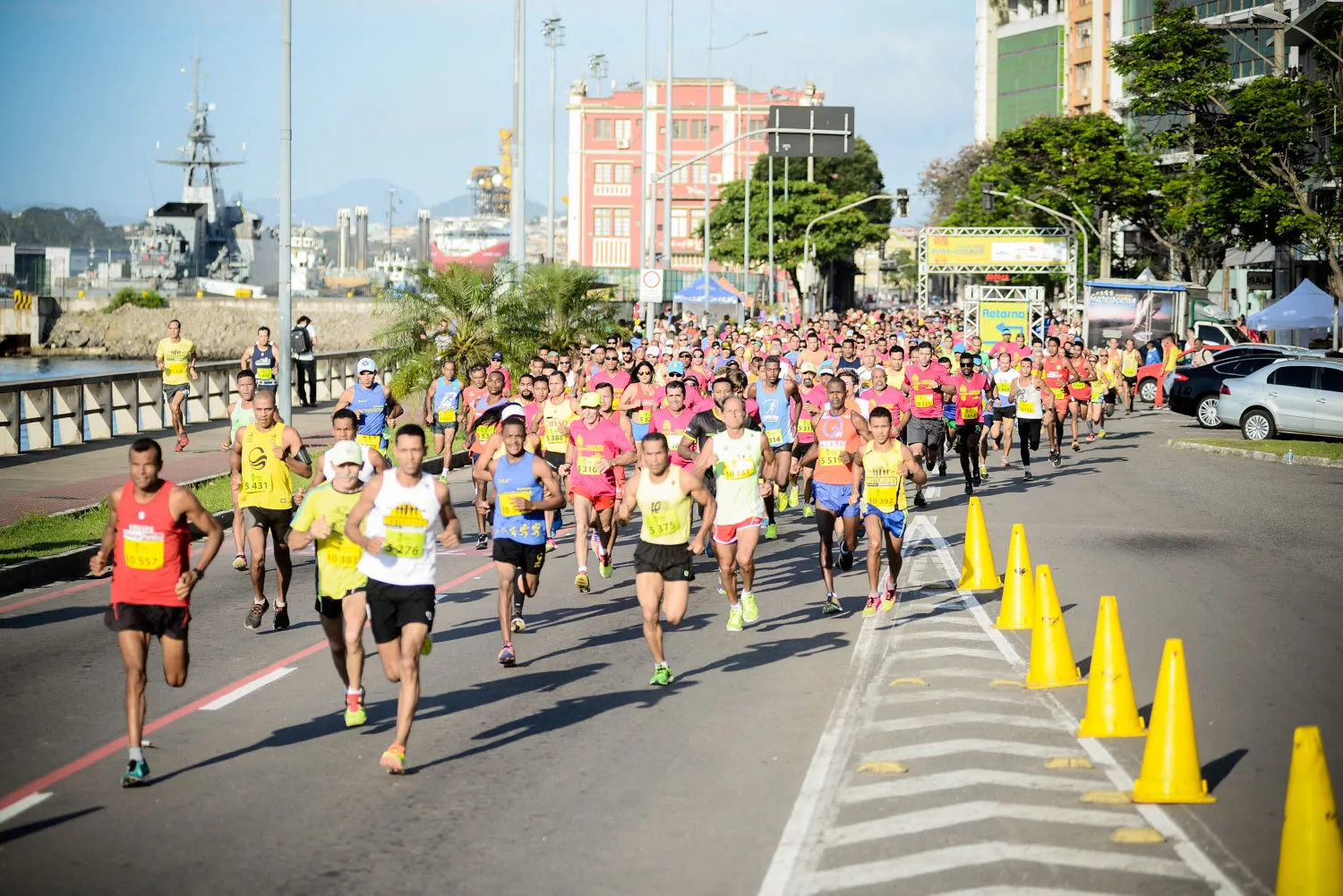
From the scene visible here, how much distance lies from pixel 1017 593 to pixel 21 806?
7704 millimetres

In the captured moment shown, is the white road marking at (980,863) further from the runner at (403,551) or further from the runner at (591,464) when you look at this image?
the runner at (591,464)

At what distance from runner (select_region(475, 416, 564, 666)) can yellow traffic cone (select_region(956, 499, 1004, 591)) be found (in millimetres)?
4653

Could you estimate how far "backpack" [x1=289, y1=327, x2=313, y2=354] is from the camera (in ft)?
109

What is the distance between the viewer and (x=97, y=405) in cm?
2764

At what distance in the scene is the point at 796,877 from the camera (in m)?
6.66

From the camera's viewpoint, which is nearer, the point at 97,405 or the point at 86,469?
the point at 86,469

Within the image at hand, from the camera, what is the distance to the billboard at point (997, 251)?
2547 inches

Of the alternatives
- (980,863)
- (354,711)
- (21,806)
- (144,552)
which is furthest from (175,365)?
(980,863)

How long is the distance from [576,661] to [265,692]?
7.41ft

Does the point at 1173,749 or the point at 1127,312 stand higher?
the point at 1127,312

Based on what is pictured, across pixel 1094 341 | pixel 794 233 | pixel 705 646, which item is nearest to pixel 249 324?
pixel 794 233

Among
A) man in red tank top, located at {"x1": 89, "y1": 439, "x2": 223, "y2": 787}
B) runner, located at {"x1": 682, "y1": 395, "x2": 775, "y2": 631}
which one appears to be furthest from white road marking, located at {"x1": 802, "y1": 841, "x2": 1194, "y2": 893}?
runner, located at {"x1": 682, "y1": 395, "x2": 775, "y2": 631}

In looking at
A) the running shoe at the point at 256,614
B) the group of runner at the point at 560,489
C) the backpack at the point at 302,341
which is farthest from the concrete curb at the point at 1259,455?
the running shoe at the point at 256,614

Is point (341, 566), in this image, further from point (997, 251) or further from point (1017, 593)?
point (997, 251)
